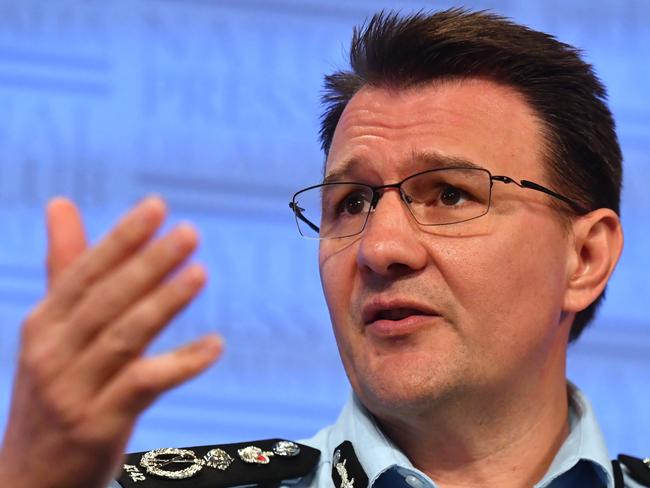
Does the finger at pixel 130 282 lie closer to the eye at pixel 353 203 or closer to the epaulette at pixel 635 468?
the eye at pixel 353 203

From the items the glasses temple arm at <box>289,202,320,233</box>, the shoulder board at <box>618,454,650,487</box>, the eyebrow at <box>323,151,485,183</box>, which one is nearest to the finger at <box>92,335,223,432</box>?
the eyebrow at <box>323,151,485,183</box>

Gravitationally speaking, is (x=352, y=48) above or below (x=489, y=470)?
above

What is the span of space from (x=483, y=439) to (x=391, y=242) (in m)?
0.40

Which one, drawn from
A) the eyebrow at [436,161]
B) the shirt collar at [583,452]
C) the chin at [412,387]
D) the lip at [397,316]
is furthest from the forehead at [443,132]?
the shirt collar at [583,452]

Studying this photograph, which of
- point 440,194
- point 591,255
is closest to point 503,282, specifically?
point 440,194

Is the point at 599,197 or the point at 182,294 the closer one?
the point at 182,294

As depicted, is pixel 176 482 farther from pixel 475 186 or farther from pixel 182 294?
pixel 182 294

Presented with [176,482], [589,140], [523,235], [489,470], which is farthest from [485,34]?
[176,482]

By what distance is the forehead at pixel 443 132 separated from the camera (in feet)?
6.06

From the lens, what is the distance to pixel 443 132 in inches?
72.8

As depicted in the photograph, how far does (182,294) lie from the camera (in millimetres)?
1027

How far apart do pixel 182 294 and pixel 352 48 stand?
1.28 metres

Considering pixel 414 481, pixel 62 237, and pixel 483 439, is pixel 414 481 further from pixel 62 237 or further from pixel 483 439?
pixel 62 237

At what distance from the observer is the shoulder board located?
195cm
